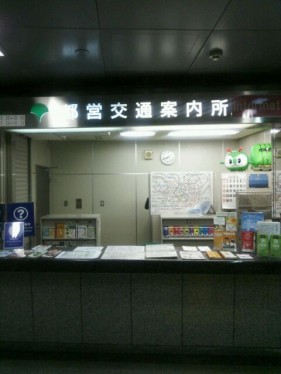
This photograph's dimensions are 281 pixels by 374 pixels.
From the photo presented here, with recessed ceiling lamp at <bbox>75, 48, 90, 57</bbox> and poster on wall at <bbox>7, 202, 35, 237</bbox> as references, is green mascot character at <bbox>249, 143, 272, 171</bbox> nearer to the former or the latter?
recessed ceiling lamp at <bbox>75, 48, 90, 57</bbox>

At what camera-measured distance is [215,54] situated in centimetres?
270

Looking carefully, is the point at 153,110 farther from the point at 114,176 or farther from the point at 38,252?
the point at 114,176

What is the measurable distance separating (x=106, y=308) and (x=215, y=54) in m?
2.50

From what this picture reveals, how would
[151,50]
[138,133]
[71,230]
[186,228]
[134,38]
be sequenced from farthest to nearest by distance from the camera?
[138,133]
[186,228]
[71,230]
[151,50]
[134,38]

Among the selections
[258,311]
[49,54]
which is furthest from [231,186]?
[49,54]

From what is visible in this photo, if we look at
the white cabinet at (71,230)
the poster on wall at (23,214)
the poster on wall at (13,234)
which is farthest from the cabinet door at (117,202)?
the poster on wall at (13,234)

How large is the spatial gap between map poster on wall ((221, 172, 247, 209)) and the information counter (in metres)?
2.85

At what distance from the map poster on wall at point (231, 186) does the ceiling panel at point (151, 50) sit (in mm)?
2966

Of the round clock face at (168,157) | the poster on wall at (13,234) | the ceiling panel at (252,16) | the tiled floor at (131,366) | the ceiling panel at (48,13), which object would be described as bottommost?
the tiled floor at (131,366)

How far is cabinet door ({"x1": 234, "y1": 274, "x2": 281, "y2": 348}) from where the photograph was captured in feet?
9.50

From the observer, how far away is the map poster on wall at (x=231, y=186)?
18.2 ft

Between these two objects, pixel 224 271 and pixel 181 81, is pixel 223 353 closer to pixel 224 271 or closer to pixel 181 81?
pixel 224 271

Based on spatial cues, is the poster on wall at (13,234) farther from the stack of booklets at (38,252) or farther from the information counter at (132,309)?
the information counter at (132,309)

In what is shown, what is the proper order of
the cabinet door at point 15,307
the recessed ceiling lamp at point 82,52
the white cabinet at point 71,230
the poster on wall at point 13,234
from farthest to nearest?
the white cabinet at point 71,230 < the poster on wall at point 13,234 < the cabinet door at point 15,307 < the recessed ceiling lamp at point 82,52
